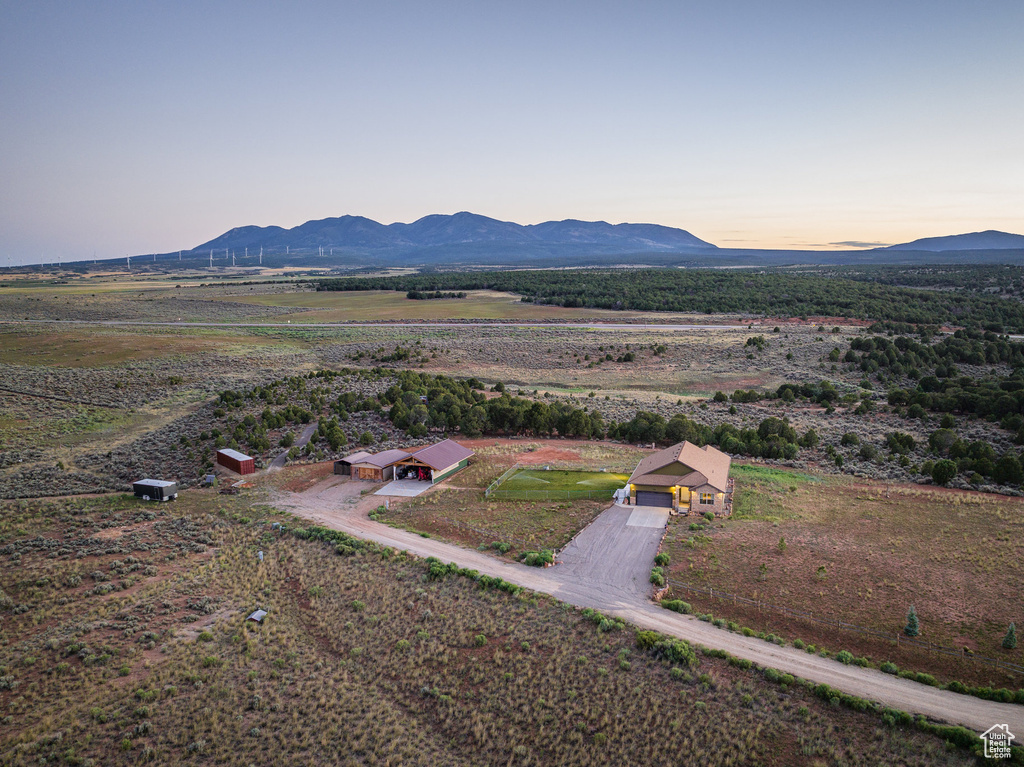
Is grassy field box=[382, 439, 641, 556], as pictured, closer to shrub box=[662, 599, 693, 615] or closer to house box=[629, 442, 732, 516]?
house box=[629, 442, 732, 516]

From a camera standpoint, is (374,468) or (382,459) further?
(382,459)

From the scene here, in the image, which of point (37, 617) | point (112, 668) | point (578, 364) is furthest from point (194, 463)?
point (578, 364)

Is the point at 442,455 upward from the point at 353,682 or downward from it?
upward

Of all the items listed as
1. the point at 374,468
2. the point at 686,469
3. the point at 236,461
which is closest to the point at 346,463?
the point at 374,468

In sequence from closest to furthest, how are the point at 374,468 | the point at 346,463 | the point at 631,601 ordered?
the point at 631,601, the point at 374,468, the point at 346,463

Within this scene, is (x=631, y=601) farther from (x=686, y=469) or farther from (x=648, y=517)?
(x=686, y=469)

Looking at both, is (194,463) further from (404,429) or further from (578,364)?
(578,364)

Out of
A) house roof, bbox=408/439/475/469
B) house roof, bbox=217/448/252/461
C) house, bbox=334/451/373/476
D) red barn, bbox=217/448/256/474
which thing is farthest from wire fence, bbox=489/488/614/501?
house roof, bbox=217/448/252/461
